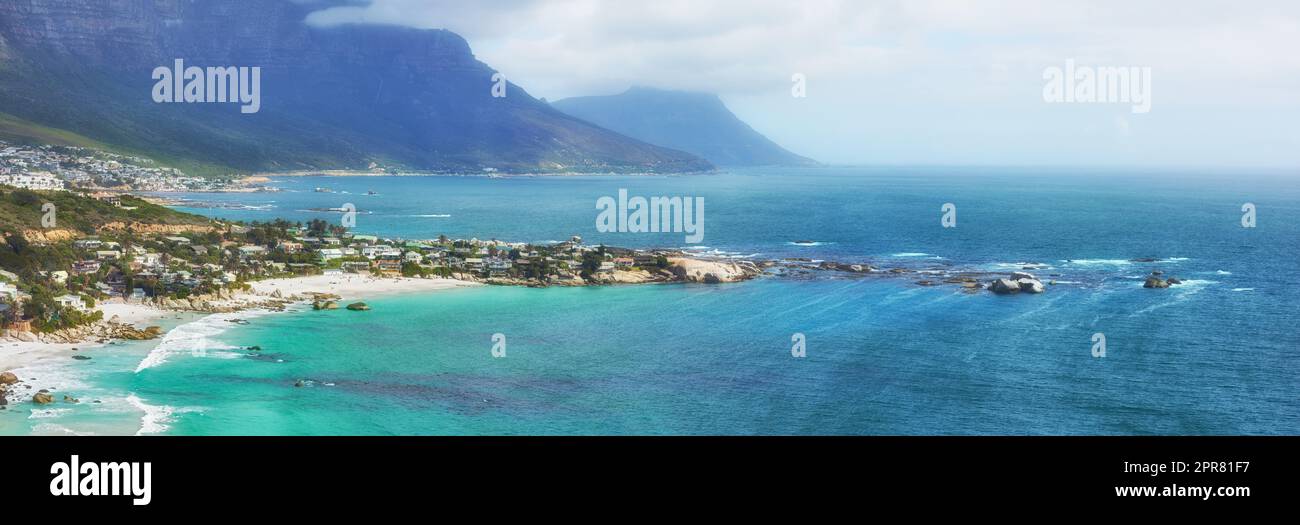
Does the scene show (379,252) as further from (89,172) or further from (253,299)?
(89,172)

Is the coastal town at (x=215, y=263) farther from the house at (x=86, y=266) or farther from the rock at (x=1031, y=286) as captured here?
the rock at (x=1031, y=286)

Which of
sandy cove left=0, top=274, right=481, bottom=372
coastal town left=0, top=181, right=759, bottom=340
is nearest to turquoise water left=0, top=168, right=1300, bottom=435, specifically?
sandy cove left=0, top=274, right=481, bottom=372

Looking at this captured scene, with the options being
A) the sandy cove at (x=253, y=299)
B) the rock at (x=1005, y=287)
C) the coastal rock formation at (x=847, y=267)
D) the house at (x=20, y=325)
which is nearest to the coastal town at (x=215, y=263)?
the house at (x=20, y=325)

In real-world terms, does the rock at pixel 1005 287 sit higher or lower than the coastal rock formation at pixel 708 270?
lower

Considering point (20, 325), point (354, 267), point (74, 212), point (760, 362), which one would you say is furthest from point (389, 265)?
point (760, 362)

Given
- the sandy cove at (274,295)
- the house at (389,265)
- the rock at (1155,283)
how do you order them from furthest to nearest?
1. the house at (389,265)
2. the rock at (1155,283)
3. the sandy cove at (274,295)

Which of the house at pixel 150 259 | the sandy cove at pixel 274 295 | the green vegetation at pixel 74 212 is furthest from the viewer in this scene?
the green vegetation at pixel 74 212
